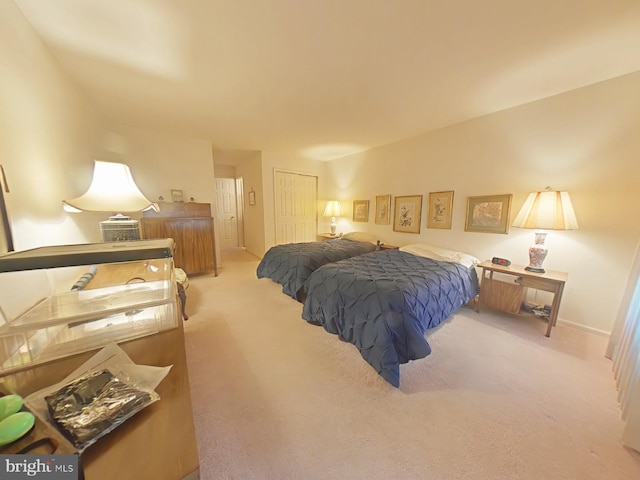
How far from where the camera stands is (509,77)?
2035 mm

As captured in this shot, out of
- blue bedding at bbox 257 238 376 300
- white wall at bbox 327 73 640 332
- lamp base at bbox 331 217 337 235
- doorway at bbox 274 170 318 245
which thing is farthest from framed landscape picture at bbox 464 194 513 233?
doorway at bbox 274 170 318 245

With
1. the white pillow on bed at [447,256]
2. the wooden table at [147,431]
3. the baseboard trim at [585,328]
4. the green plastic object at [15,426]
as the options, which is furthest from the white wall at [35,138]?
the baseboard trim at [585,328]

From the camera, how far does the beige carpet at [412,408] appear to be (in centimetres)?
113

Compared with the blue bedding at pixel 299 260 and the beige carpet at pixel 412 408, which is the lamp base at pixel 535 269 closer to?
the beige carpet at pixel 412 408

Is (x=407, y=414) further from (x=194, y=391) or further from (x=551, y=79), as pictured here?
(x=551, y=79)

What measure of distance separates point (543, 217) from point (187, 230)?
458 cm

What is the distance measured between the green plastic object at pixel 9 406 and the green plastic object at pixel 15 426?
0.03 meters

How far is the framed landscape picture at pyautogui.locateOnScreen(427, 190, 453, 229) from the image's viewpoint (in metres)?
3.26

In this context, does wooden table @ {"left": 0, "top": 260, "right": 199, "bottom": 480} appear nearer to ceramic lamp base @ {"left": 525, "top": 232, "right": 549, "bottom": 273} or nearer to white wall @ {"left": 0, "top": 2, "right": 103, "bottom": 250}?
white wall @ {"left": 0, "top": 2, "right": 103, "bottom": 250}

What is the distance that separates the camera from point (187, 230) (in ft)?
11.6

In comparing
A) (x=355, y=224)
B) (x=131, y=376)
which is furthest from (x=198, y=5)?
(x=355, y=224)

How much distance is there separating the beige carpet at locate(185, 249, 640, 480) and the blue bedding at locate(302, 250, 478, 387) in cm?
19

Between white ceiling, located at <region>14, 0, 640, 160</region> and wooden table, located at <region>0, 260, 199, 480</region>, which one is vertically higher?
white ceiling, located at <region>14, 0, 640, 160</region>

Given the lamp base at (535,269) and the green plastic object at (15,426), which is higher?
the green plastic object at (15,426)
